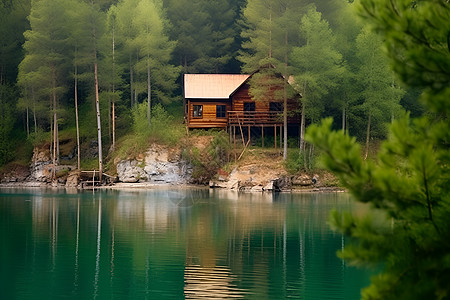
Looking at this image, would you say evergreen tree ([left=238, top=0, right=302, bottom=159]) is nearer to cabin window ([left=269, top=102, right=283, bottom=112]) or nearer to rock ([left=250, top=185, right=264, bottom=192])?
cabin window ([left=269, top=102, right=283, bottom=112])

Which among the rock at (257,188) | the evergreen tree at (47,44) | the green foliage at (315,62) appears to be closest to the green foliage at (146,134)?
the evergreen tree at (47,44)

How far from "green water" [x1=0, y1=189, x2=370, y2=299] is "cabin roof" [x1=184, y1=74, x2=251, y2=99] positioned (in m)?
18.1

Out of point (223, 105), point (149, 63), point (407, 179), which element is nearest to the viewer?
point (407, 179)

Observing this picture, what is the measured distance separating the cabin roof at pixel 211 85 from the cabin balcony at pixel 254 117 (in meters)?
1.78

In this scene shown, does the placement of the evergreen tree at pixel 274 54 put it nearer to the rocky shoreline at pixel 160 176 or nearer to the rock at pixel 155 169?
the rocky shoreline at pixel 160 176

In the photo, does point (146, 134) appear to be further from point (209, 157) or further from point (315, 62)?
point (315, 62)

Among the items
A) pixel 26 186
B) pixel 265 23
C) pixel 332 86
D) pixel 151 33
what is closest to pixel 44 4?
pixel 151 33

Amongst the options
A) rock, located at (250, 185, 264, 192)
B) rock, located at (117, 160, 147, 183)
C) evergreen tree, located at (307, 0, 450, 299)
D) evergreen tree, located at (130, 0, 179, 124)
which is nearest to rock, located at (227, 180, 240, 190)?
rock, located at (250, 185, 264, 192)

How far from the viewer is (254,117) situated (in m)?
47.4

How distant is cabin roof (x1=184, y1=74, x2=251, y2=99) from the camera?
1897 inches

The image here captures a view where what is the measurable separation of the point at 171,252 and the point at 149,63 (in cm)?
3224

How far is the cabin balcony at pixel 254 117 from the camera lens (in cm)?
4656

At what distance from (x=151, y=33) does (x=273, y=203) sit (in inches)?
894

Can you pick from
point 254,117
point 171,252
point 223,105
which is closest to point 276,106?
point 254,117
